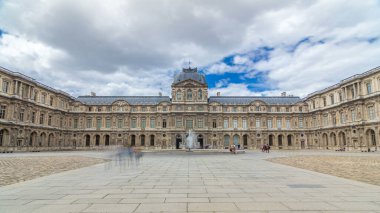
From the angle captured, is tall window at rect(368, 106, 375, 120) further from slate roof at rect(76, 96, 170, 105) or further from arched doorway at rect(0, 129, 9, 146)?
arched doorway at rect(0, 129, 9, 146)

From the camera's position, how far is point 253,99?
6875 cm

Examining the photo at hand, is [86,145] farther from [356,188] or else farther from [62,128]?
[356,188]

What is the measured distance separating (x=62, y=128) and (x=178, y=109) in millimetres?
28884

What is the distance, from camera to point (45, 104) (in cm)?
5278

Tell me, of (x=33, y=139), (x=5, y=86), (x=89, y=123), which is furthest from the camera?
(x=89, y=123)

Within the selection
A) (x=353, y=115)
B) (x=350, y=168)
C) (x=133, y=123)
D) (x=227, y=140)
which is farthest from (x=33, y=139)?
(x=353, y=115)

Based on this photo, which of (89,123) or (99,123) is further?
(89,123)

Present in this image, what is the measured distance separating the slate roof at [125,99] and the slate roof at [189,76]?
671 cm

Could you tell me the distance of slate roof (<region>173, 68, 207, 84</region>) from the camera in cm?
6447

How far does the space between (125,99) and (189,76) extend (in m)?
19.3

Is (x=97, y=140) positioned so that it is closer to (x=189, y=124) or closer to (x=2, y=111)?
(x=189, y=124)

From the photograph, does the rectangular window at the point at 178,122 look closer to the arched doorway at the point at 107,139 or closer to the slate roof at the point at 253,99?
the slate roof at the point at 253,99

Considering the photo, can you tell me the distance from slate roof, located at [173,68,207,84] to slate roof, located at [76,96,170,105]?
6.71 m

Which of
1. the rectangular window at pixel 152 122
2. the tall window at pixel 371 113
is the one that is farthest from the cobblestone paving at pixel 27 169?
the tall window at pixel 371 113
